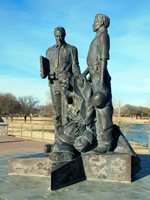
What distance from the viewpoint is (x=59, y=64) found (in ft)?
18.5

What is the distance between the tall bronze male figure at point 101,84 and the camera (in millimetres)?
4160

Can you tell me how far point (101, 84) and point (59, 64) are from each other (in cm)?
181

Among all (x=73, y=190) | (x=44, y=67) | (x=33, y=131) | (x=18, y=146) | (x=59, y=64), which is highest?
(x=59, y=64)

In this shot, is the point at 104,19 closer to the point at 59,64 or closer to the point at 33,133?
the point at 59,64

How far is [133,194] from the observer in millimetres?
3350

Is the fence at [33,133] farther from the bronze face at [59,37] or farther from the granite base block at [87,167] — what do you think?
the granite base block at [87,167]

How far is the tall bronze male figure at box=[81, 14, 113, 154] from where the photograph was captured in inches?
164

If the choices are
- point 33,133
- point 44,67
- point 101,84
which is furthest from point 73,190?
point 33,133

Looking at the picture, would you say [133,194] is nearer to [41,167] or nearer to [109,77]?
[41,167]

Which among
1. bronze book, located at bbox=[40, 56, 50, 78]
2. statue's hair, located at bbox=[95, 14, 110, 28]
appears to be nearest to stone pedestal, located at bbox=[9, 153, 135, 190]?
bronze book, located at bbox=[40, 56, 50, 78]

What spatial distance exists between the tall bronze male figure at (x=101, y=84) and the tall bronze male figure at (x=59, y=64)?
46.3 inches

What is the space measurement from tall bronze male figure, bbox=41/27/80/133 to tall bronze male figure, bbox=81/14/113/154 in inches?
46.3

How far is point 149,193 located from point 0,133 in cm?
1159

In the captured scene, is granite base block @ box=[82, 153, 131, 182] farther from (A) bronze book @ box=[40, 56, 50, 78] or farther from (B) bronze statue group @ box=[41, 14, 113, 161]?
(A) bronze book @ box=[40, 56, 50, 78]
